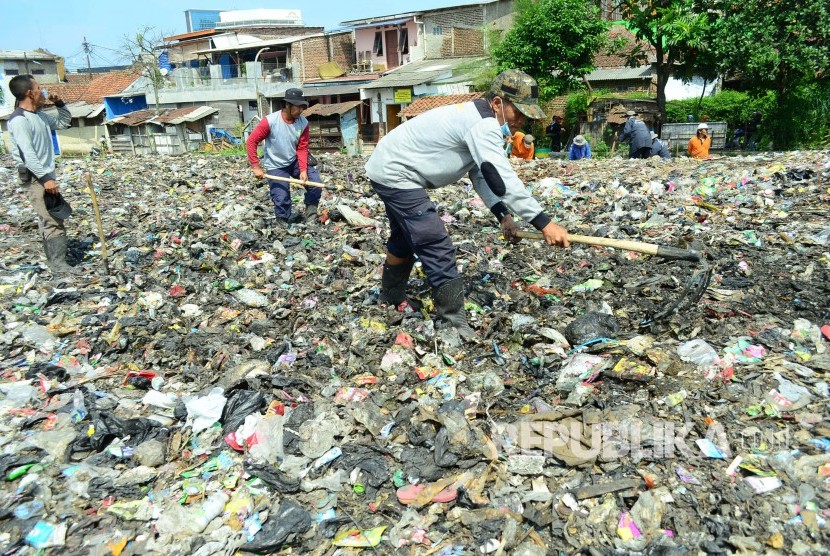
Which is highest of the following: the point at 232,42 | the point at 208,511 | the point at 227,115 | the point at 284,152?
the point at 232,42

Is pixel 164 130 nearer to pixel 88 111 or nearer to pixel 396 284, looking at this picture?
pixel 88 111

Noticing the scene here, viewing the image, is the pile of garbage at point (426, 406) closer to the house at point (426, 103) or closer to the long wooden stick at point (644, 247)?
the long wooden stick at point (644, 247)

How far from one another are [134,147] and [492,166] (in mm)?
35589

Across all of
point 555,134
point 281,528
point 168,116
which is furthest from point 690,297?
point 168,116

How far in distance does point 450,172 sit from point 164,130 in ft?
110

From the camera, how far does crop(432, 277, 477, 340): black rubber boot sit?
3.79 m

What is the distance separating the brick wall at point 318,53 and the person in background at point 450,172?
31.0 meters

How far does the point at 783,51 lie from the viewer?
15.0 meters

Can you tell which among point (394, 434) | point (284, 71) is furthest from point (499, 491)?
point (284, 71)

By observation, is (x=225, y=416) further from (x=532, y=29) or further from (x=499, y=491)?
(x=532, y=29)

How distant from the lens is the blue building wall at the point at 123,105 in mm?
37531

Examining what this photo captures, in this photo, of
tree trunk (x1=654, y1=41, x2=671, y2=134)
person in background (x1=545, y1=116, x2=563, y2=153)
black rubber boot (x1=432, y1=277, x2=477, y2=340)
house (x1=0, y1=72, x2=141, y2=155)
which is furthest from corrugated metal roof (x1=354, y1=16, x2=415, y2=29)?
black rubber boot (x1=432, y1=277, x2=477, y2=340)

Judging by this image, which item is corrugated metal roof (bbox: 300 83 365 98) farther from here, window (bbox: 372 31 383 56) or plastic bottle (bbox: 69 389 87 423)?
plastic bottle (bbox: 69 389 87 423)

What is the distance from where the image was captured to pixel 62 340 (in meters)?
4.44
